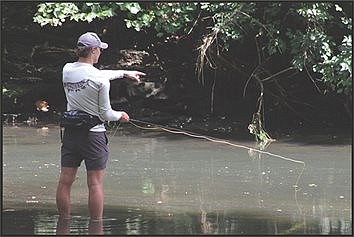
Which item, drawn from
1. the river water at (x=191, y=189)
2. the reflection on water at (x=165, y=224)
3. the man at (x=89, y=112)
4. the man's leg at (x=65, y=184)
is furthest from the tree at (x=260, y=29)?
the man's leg at (x=65, y=184)

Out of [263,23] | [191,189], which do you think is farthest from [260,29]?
[191,189]

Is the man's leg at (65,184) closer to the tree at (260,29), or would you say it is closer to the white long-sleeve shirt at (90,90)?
the white long-sleeve shirt at (90,90)

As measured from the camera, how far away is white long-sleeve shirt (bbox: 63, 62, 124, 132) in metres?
5.41

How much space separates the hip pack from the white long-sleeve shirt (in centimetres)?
3

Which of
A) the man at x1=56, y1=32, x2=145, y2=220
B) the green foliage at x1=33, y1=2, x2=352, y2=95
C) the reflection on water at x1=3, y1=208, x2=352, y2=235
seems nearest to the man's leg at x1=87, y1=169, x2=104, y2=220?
the man at x1=56, y1=32, x2=145, y2=220

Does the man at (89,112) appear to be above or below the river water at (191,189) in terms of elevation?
above

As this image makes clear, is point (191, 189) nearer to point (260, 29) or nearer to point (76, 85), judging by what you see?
point (76, 85)

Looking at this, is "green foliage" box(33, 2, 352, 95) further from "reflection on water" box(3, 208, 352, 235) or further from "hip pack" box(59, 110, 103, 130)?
"hip pack" box(59, 110, 103, 130)

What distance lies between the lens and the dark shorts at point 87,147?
18.0 feet

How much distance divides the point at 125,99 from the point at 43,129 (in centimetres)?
219

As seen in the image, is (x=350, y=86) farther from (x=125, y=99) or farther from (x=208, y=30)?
(x=125, y=99)

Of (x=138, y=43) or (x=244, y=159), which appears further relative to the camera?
(x=138, y=43)

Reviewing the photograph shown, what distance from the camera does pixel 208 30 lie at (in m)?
11.9

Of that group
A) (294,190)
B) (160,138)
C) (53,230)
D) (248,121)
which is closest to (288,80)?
(248,121)
